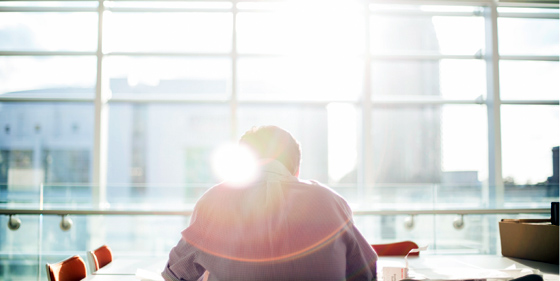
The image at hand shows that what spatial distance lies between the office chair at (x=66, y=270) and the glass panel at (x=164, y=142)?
268 cm

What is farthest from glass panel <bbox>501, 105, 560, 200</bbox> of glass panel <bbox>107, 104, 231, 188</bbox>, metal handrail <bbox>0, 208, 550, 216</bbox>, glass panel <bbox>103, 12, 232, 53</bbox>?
glass panel <bbox>103, 12, 232, 53</bbox>

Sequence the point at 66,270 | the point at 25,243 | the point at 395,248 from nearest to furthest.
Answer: the point at 66,270 < the point at 395,248 < the point at 25,243

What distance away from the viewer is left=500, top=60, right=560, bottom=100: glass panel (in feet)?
17.6

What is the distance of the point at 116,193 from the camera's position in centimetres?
450

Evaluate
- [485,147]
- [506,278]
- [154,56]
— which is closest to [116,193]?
[154,56]

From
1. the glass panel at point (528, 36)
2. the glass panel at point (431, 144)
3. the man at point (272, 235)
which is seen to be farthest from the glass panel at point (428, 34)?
the man at point (272, 235)

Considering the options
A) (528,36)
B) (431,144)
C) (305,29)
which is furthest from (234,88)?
(528,36)

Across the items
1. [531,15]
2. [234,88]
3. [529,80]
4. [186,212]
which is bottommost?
[186,212]

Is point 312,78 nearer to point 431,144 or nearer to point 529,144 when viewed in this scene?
point 431,144

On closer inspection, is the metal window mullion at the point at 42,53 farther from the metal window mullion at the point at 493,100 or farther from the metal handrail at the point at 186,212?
the metal window mullion at the point at 493,100

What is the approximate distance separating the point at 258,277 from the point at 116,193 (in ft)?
10.8

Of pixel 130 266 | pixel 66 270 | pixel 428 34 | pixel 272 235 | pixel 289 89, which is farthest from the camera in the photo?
pixel 428 34

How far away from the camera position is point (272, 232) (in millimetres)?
1558

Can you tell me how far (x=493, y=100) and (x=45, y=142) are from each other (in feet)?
16.1
